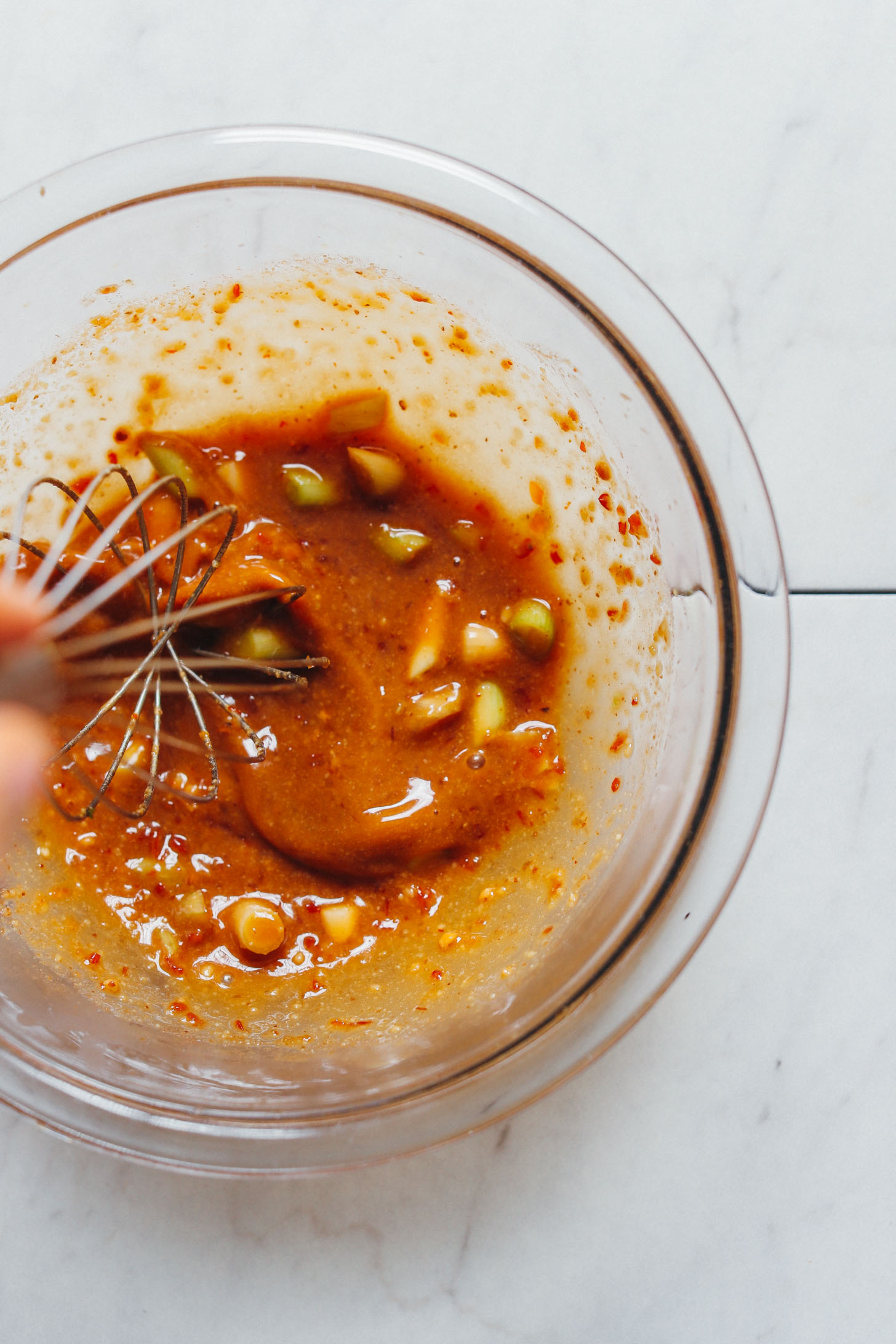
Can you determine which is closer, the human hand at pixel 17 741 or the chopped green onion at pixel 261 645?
the human hand at pixel 17 741

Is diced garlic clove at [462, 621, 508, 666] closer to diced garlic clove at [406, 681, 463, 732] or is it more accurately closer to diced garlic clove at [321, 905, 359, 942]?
diced garlic clove at [406, 681, 463, 732]

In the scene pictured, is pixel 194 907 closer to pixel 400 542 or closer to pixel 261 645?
pixel 261 645

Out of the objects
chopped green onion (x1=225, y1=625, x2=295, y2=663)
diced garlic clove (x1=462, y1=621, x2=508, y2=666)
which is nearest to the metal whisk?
chopped green onion (x1=225, y1=625, x2=295, y2=663)

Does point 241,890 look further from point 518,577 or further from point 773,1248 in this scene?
point 773,1248

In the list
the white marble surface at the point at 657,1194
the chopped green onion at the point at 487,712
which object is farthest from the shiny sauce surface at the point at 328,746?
the white marble surface at the point at 657,1194

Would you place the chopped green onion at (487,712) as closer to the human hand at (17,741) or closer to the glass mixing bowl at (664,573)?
the glass mixing bowl at (664,573)

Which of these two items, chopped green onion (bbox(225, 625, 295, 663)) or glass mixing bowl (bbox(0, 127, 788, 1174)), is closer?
glass mixing bowl (bbox(0, 127, 788, 1174))
